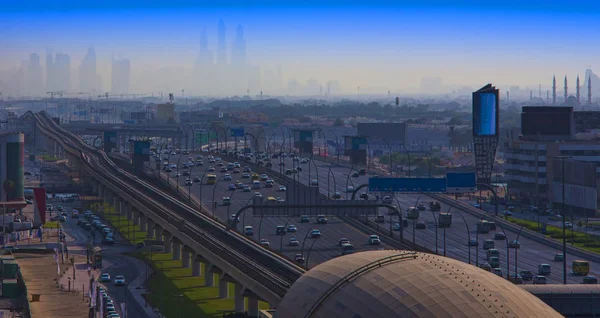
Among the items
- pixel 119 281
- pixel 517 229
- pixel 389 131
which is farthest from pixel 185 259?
pixel 389 131

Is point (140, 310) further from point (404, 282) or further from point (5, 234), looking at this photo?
point (5, 234)

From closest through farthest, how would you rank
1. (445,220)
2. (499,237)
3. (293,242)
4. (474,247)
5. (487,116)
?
(293,242) → (474,247) → (499,237) → (445,220) → (487,116)

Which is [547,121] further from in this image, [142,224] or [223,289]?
[223,289]

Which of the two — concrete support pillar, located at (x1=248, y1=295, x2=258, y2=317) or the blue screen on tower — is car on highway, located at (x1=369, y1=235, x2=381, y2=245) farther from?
the blue screen on tower

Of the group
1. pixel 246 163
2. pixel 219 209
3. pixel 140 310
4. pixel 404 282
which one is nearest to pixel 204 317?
pixel 140 310

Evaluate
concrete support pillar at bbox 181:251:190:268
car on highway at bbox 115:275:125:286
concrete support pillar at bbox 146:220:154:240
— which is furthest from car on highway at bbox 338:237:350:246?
concrete support pillar at bbox 146:220:154:240

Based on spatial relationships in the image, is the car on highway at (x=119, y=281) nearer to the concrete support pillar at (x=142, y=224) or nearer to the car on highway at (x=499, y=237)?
the concrete support pillar at (x=142, y=224)

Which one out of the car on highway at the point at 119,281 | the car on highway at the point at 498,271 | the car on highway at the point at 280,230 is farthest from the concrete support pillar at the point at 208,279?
the car on highway at the point at 280,230
